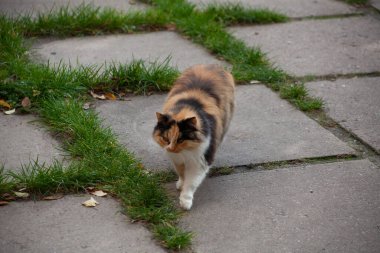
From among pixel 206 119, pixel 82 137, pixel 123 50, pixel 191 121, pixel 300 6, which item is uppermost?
pixel 191 121

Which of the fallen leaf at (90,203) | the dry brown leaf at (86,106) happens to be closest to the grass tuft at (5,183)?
the fallen leaf at (90,203)

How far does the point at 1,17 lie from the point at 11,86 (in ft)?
4.37

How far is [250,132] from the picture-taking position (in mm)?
5039

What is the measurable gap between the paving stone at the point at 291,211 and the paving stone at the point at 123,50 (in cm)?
197

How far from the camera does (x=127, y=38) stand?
259 inches

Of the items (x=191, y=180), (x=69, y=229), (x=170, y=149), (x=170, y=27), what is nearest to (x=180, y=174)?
(x=191, y=180)

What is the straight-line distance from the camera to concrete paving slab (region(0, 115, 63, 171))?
Result: 4.40 m

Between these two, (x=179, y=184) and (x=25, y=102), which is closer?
(x=179, y=184)

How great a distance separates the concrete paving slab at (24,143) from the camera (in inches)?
173

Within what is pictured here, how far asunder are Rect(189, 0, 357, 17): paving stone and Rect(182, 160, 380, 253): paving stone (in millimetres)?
3377

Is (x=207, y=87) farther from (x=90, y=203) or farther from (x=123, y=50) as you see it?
(x=123, y=50)

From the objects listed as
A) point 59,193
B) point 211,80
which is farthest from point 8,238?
point 211,80

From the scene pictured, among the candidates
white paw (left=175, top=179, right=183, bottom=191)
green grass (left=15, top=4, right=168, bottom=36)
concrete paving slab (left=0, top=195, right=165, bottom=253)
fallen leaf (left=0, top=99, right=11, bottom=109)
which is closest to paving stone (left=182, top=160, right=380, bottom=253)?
white paw (left=175, top=179, right=183, bottom=191)

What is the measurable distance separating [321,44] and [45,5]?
3.06 m
